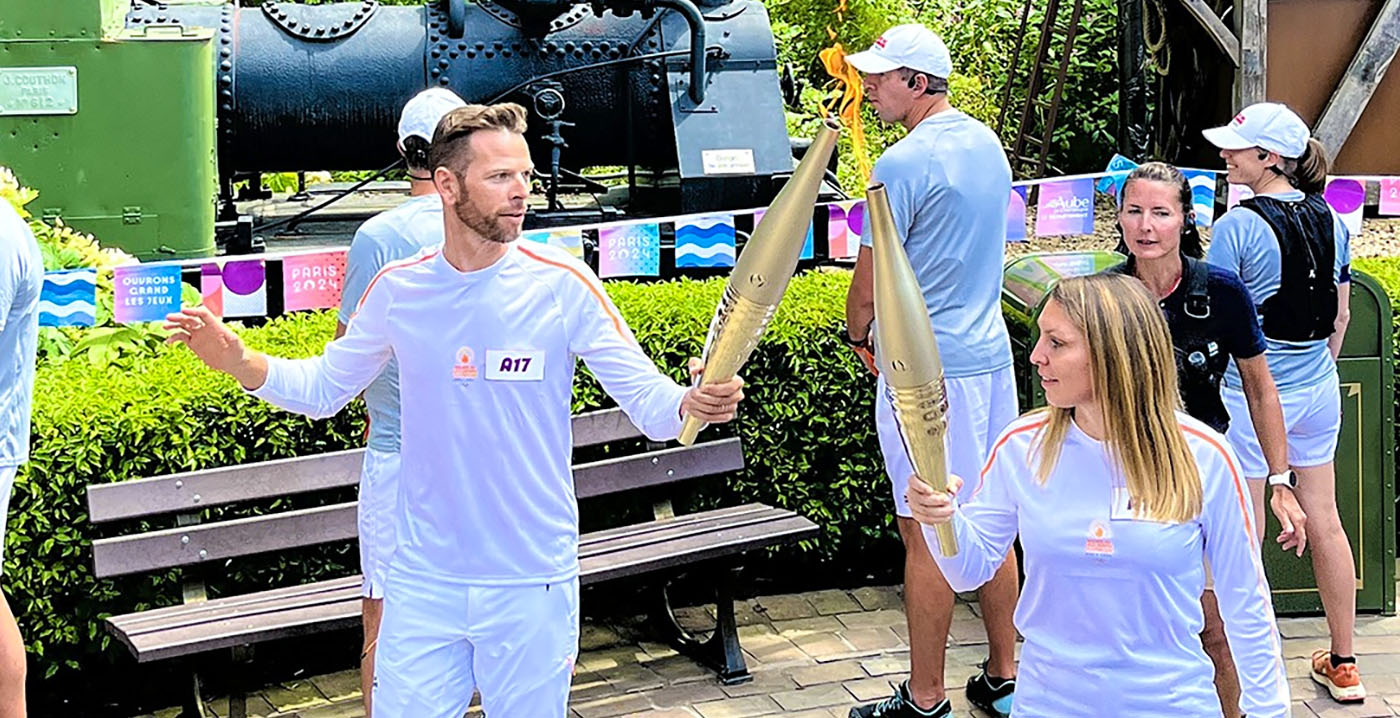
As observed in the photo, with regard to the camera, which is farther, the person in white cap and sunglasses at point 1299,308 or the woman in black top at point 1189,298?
the person in white cap and sunglasses at point 1299,308

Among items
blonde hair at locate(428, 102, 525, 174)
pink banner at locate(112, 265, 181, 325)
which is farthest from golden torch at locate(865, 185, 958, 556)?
pink banner at locate(112, 265, 181, 325)

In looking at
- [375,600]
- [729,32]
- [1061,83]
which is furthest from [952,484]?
[1061,83]

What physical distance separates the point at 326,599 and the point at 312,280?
182 centimetres

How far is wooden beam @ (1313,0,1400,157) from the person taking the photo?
1238 centimetres

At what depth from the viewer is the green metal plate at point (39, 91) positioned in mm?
7789

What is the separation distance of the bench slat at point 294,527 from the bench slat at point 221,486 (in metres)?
0.07

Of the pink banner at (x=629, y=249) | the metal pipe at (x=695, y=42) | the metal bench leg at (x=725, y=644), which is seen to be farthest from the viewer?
the metal pipe at (x=695, y=42)

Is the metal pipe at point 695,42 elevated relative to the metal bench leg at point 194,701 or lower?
elevated

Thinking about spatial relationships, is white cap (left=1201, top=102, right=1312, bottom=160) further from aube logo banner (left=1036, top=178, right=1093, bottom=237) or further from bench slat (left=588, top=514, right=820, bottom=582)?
aube logo banner (left=1036, top=178, right=1093, bottom=237)

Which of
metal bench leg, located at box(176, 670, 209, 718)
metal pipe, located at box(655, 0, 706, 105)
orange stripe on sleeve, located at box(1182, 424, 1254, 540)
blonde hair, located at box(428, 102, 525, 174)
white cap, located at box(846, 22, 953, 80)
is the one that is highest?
metal pipe, located at box(655, 0, 706, 105)

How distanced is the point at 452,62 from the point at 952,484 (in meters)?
6.59

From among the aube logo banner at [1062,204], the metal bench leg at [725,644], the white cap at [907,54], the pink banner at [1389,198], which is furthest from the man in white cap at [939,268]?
the pink banner at [1389,198]

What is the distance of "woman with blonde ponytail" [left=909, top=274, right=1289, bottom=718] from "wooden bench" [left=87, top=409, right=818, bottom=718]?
2304 millimetres

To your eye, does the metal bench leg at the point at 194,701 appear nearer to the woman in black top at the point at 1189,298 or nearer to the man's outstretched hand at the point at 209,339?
the man's outstretched hand at the point at 209,339
